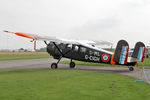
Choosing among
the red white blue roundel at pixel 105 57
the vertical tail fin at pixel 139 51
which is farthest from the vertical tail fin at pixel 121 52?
the red white blue roundel at pixel 105 57

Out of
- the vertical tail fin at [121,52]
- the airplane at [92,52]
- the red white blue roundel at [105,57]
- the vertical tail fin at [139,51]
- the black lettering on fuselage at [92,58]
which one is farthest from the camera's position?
the black lettering on fuselage at [92,58]

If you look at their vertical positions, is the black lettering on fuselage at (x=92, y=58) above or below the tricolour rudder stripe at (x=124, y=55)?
below

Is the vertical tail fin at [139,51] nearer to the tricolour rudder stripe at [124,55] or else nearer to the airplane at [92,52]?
the airplane at [92,52]

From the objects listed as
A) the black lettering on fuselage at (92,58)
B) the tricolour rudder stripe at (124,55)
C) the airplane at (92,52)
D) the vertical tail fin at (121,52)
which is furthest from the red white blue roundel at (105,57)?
the tricolour rudder stripe at (124,55)

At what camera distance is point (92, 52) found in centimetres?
1571

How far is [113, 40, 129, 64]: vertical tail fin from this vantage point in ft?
41.2

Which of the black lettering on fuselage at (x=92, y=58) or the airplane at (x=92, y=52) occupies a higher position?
the airplane at (x=92, y=52)

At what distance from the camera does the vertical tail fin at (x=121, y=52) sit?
1256 centimetres

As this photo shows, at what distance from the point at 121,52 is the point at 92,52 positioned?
11.3ft

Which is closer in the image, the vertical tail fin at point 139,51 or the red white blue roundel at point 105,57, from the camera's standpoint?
the vertical tail fin at point 139,51

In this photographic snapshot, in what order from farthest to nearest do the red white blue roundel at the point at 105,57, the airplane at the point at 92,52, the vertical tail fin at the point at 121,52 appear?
the red white blue roundel at the point at 105,57 < the airplane at the point at 92,52 < the vertical tail fin at the point at 121,52

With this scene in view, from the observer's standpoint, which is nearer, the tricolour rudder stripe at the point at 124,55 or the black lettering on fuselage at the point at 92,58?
the tricolour rudder stripe at the point at 124,55

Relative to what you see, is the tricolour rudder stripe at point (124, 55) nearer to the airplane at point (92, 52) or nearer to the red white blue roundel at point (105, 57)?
the airplane at point (92, 52)

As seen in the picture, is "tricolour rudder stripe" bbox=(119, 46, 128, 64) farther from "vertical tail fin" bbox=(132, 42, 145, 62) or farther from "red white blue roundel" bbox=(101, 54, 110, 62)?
"red white blue roundel" bbox=(101, 54, 110, 62)
